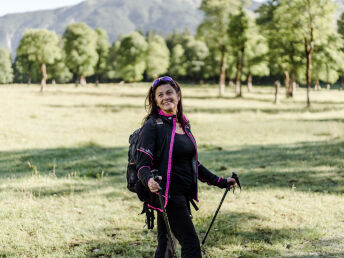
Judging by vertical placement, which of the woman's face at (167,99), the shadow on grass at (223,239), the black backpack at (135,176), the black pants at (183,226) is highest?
the woman's face at (167,99)

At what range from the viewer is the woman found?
11.3 ft

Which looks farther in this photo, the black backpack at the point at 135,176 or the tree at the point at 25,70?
the tree at the point at 25,70

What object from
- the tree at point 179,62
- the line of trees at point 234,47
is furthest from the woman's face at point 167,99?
the tree at point 179,62

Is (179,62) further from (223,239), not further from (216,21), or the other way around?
(223,239)

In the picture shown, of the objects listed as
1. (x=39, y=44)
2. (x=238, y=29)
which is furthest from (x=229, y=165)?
(x=39, y=44)

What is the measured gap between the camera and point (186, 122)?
3.87 meters

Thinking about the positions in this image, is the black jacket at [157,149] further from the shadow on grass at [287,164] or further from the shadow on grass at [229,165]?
the shadow on grass at [287,164]

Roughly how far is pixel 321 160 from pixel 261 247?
6153 millimetres

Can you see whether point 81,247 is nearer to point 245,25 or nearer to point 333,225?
point 333,225

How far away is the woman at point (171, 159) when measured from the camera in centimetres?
345

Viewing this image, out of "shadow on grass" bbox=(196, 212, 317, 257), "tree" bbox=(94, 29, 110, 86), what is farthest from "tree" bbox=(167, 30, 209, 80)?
"shadow on grass" bbox=(196, 212, 317, 257)

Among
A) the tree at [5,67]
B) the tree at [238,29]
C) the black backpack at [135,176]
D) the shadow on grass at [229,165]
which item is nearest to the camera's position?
the black backpack at [135,176]

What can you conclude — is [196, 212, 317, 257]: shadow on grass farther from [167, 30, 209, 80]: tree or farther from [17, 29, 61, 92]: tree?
[167, 30, 209, 80]: tree

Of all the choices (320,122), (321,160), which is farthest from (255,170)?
(320,122)
